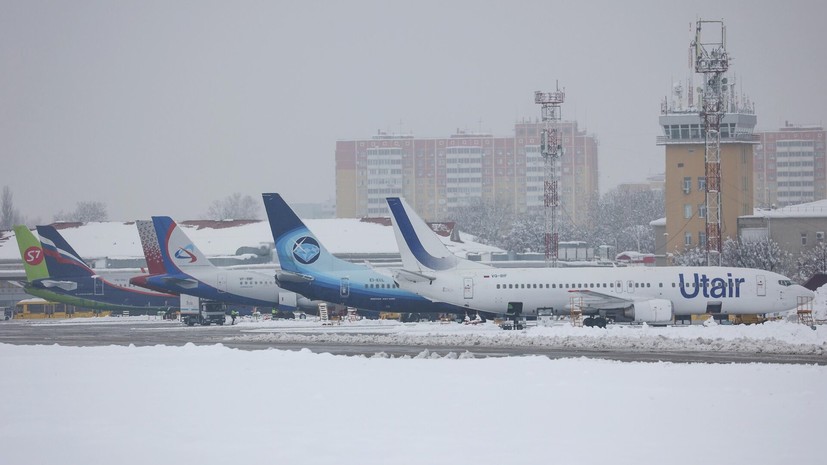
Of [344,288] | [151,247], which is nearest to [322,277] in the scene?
[344,288]

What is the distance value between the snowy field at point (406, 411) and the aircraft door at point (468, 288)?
20493mm

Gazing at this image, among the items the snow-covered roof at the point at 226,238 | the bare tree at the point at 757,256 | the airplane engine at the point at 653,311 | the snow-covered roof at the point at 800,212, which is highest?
the snow-covered roof at the point at 800,212

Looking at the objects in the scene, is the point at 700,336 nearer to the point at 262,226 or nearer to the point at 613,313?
the point at 613,313

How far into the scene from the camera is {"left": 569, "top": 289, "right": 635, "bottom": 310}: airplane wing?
53688mm

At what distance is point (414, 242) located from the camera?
54781 millimetres

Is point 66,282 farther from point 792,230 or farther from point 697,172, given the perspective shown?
point 792,230

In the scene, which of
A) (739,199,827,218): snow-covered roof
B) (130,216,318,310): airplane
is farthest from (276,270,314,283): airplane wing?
(739,199,827,218): snow-covered roof

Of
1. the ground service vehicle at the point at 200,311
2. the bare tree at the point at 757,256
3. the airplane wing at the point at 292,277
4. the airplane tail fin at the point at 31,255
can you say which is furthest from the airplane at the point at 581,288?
the bare tree at the point at 757,256

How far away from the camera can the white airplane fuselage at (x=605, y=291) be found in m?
54.1

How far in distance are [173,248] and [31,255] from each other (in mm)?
20228

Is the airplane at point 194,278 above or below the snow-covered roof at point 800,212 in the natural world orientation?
below

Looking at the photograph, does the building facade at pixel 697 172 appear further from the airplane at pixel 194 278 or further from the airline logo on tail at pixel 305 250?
the airline logo on tail at pixel 305 250

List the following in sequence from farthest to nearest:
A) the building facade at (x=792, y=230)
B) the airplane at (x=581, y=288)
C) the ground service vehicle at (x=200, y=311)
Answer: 1. the building facade at (x=792, y=230)
2. the ground service vehicle at (x=200, y=311)
3. the airplane at (x=581, y=288)

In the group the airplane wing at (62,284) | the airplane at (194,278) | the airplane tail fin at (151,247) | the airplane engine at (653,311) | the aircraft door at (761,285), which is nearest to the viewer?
the airplane engine at (653,311)
